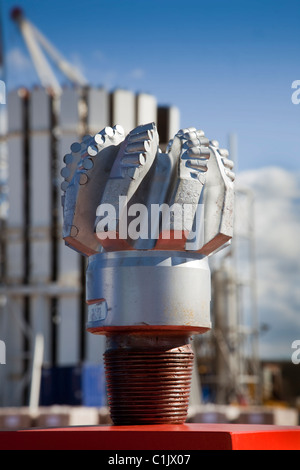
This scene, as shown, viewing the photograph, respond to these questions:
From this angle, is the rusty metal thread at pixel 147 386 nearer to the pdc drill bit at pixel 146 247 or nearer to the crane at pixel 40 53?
the pdc drill bit at pixel 146 247

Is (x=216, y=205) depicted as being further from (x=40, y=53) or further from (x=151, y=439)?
(x=40, y=53)

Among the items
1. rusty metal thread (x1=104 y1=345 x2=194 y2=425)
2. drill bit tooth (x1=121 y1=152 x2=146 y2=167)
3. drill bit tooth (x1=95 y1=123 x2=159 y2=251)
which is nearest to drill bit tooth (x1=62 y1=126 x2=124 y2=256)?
drill bit tooth (x1=95 y1=123 x2=159 y2=251)

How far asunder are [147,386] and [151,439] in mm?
971

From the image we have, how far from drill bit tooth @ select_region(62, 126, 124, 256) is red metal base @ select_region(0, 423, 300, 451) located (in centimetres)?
178

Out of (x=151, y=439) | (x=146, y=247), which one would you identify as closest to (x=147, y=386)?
(x=151, y=439)

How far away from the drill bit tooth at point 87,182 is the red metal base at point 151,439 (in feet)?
5.84

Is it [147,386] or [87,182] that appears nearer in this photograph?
[147,386]

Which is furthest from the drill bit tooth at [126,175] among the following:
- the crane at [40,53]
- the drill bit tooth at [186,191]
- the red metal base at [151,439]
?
the crane at [40,53]

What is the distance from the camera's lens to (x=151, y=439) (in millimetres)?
5816

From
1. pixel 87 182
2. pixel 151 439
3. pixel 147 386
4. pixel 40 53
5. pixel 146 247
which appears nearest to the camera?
pixel 151 439

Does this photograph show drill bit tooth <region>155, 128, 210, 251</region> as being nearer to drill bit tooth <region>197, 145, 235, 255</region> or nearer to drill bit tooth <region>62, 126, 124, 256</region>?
drill bit tooth <region>197, 145, 235, 255</region>

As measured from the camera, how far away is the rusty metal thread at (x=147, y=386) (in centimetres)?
675

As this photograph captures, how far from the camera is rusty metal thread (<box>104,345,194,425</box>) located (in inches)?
266
